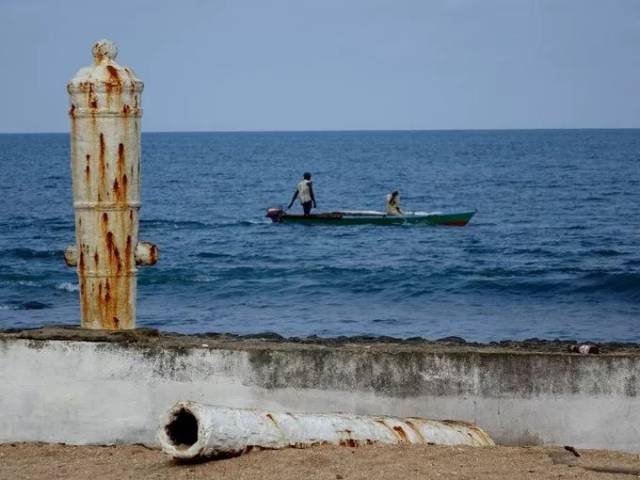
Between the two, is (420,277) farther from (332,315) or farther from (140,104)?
(140,104)

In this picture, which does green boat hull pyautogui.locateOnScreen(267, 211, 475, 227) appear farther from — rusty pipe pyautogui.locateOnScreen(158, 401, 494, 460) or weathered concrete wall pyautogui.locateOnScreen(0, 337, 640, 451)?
rusty pipe pyautogui.locateOnScreen(158, 401, 494, 460)

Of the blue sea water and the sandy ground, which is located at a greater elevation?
the sandy ground

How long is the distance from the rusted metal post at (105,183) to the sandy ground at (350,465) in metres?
1.10

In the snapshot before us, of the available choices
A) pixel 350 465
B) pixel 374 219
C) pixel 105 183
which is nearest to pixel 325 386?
pixel 350 465

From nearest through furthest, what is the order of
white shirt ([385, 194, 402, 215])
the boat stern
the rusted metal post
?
the rusted metal post
white shirt ([385, 194, 402, 215])
the boat stern

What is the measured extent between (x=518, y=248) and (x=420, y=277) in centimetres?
687

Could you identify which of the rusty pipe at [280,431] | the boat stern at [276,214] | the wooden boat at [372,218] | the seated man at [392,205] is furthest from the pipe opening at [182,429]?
the boat stern at [276,214]

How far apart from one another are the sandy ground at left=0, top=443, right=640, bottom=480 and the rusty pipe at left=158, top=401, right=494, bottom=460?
0.07m

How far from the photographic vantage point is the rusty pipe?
572 centimetres

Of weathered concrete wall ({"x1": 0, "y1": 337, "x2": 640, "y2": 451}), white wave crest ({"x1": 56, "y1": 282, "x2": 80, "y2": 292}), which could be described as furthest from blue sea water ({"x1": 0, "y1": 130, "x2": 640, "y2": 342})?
weathered concrete wall ({"x1": 0, "y1": 337, "x2": 640, "y2": 451})

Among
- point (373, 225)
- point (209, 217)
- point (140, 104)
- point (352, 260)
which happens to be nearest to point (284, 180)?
point (209, 217)

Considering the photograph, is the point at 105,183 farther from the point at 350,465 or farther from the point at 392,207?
the point at 392,207

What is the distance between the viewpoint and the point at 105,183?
7.04 meters

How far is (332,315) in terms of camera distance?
2136cm
